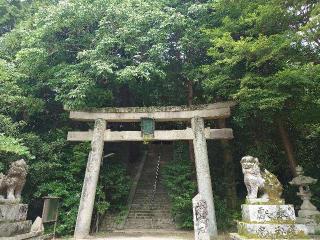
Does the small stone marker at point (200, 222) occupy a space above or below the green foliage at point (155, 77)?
below

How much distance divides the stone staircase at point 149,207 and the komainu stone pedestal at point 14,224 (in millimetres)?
6468

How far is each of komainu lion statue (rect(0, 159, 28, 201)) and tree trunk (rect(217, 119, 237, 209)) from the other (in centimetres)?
904

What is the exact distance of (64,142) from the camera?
42.5 feet

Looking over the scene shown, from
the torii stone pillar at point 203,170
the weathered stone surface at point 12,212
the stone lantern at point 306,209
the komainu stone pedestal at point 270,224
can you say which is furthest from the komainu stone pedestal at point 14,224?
the stone lantern at point 306,209

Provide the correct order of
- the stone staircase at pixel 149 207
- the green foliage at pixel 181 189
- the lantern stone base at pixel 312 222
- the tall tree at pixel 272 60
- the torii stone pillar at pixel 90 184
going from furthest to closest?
the stone staircase at pixel 149 207 < the green foliage at pixel 181 189 < the torii stone pillar at pixel 90 184 < the lantern stone base at pixel 312 222 < the tall tree at pixel 272 60

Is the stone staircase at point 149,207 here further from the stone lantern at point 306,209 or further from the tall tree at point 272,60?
the tall tree at point 272,60

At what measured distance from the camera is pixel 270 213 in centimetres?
644

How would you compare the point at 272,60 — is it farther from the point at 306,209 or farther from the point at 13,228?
the point at 13,228

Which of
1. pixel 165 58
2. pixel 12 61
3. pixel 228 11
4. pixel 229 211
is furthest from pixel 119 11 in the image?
pixel 229 211

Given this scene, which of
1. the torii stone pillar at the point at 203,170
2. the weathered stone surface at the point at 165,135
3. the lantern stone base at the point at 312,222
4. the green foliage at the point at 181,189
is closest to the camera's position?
the lantern stone base at the point at 312,222

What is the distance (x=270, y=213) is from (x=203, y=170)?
4.92 meters

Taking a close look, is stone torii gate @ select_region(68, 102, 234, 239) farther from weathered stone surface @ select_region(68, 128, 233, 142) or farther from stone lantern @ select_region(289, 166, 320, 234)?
stone lantern @ select_region(289, 166, 320, 234)

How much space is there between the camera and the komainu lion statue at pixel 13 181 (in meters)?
6.77

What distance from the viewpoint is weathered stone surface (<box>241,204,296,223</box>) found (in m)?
6.39
